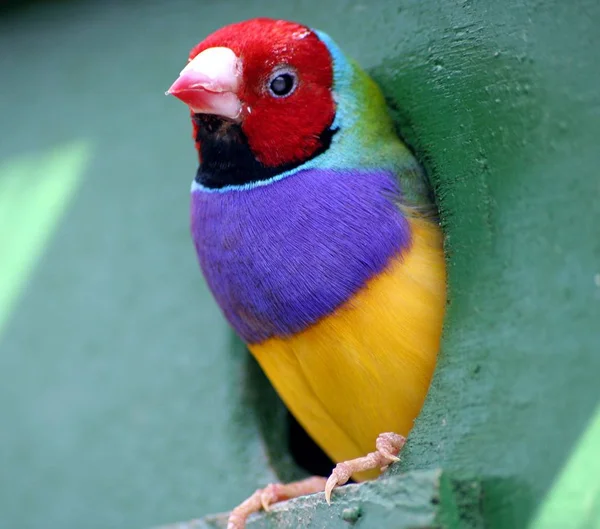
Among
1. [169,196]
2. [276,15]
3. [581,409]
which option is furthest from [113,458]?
[581,409]

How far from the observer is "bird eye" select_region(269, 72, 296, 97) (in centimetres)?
252

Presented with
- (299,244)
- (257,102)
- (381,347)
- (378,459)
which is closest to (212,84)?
(257,102)

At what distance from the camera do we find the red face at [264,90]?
8.00ft

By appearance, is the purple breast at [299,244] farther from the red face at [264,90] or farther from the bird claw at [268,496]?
the bird claw at [268,496]

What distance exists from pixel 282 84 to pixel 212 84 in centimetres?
22

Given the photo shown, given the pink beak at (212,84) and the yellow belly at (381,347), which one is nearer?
the yellow belly at (381,347)

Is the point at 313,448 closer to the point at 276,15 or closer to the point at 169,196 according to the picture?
the point at 169,196

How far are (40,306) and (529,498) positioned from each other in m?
2.22

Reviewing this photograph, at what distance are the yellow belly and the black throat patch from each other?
0.42 m

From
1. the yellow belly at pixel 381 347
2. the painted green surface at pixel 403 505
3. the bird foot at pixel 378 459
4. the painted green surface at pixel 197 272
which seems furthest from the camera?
the yellow belly at pixel 381 347

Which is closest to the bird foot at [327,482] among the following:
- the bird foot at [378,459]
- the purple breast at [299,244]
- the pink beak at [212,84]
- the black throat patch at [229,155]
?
the bird foot at [378,459]

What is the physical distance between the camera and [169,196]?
3.27m

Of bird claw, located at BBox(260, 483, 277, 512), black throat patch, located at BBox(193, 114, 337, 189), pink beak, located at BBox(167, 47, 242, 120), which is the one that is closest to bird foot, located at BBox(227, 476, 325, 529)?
bird claw, located at BBox(260, 483, 277, 512)

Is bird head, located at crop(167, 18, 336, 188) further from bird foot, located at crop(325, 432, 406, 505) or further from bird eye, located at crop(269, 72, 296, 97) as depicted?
bird foot, located at crop(325, 432, 406, 505)
